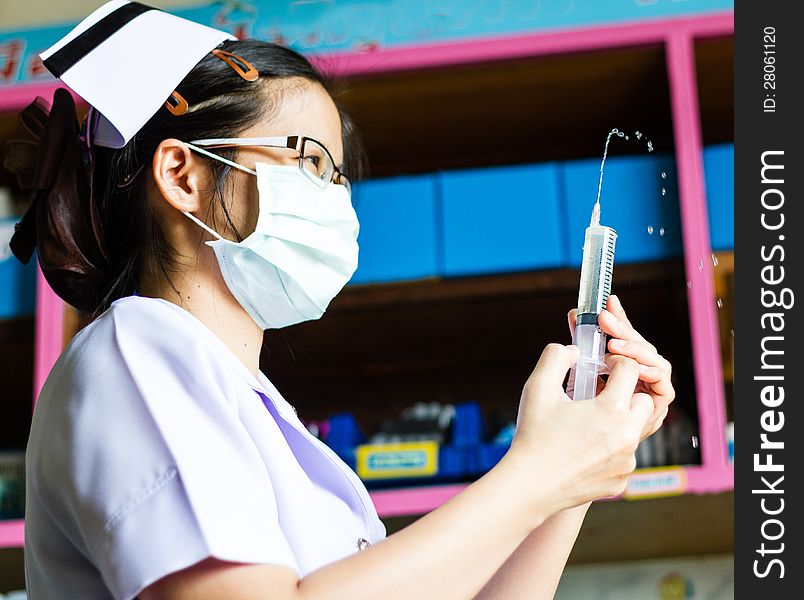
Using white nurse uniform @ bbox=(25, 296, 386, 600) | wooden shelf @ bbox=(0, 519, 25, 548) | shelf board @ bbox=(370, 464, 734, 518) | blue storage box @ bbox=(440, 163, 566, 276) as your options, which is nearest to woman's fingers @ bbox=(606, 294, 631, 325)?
white nurse uniform @ bbox=(25, 296, 386, 600)

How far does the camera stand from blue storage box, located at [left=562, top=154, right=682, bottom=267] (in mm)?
1541

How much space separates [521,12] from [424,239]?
42 centimetres

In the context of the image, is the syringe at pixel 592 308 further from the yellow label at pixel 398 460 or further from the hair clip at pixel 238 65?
the yellow label at pixel 398 460

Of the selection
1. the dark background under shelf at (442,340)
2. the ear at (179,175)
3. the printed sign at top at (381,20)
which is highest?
the printed sign at top at (381,20)

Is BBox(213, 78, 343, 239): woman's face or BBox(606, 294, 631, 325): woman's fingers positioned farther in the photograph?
BBox(213, 78, 343, 239): woman's face

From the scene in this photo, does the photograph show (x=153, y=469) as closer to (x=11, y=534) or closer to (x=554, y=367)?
(x=554, y=367)

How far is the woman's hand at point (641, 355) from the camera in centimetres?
72

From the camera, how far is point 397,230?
1.60 metres

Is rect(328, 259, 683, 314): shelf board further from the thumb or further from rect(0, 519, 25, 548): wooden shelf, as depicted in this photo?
the thumb

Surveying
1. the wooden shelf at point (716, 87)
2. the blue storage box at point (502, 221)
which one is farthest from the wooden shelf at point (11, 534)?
the wooden shelf at point (716, 87)

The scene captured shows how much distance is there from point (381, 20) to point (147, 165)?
982 millimetres

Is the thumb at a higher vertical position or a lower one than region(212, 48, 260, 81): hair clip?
lower

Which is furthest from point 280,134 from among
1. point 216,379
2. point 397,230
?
point 397,230

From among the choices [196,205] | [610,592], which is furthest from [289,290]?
[610,592]
